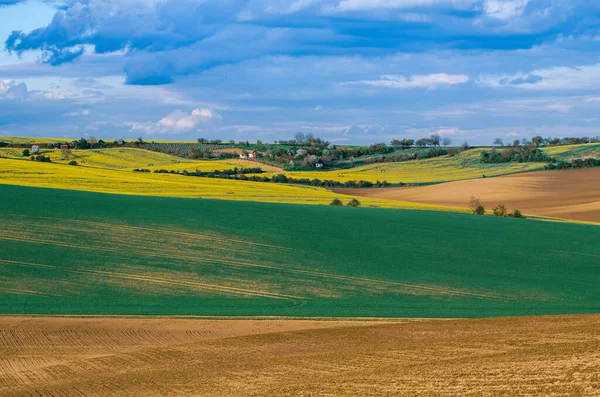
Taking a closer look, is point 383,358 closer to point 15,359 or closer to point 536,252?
point 15,359

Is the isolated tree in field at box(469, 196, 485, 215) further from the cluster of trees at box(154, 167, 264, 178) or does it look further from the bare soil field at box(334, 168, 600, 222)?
the cluster of trees at box(154, 167, 264, 178)

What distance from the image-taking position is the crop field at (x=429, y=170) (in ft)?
314

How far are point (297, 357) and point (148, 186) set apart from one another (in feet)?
139

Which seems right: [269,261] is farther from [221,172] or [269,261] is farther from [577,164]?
[577,164]

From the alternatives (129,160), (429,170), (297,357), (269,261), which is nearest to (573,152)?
(429,170)

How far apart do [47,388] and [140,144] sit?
104 m

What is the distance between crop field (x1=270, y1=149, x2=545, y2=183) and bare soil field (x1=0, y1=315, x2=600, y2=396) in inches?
2661

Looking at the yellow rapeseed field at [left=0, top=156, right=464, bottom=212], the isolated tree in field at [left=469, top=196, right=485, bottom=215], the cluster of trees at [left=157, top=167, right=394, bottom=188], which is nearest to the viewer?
the yellow rapeseed field at [left=0, top=156, right=464, bottom=212]

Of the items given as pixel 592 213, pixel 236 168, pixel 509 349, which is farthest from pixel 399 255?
pixel 236 168

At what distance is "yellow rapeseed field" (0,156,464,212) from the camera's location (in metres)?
54.4

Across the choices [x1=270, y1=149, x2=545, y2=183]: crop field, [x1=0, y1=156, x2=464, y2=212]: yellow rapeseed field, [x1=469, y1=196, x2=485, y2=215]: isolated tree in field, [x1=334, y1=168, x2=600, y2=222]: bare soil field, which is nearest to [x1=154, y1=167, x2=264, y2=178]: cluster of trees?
[x1=270, y1=149, x2=545, y2=183]: crop field

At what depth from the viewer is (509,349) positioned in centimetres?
1814

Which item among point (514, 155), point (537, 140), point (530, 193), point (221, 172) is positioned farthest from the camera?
point (537, 140)

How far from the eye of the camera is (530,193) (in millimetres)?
72812
